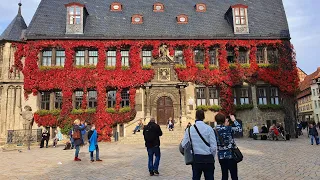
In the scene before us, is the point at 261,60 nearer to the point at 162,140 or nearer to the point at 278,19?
the point at 278,19

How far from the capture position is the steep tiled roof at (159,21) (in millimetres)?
26125

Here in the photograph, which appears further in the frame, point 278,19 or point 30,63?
point 278,19

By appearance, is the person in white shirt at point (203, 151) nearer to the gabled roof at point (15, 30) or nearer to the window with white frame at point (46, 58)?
the window with white frame at point (46, 58)

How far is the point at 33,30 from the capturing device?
1002 inches

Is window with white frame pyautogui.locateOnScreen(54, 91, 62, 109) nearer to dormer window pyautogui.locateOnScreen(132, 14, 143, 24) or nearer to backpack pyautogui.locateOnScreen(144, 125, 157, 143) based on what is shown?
dormer window pyautogui.locateOnScreen(132, 14, 143, 24)

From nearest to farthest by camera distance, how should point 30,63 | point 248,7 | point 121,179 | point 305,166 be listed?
point 121,179, point 305,166, point 30,63, point 248,7

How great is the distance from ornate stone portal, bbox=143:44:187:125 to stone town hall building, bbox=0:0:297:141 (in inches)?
3.8

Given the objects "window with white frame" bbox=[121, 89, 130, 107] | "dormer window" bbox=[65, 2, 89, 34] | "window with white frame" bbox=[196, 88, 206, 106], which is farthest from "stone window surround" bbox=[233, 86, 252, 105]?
"dormer window" bbox=[65, 2, 89, 34]

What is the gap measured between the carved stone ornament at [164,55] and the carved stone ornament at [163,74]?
2.97 ft

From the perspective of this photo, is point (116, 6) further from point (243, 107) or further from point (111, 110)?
point (243, 107)

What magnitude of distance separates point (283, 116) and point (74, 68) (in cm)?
2102

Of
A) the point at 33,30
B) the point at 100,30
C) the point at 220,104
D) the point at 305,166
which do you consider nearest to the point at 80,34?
the point at 100,30

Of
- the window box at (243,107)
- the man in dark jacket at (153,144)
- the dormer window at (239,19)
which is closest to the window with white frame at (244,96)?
the window box at (243,107)

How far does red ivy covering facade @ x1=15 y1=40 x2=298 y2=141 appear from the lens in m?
24.4
